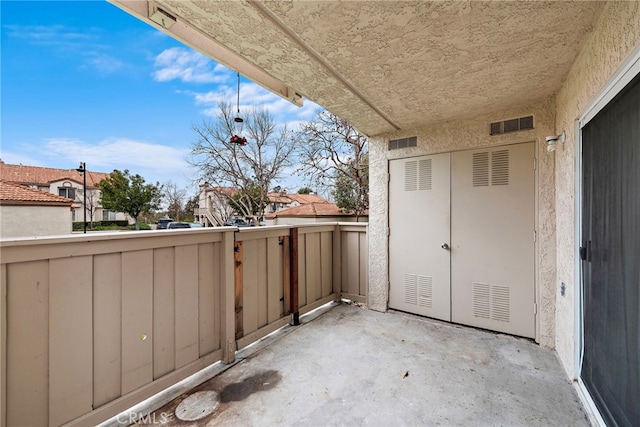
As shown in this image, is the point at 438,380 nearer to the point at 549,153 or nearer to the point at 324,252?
the point at 324,252

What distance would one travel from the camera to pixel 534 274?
2869mm

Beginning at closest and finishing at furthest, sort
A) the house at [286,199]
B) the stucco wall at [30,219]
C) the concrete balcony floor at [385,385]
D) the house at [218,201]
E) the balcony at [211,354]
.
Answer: the balcony at [211,354] → the concrete balcony floor at [385,385] → the stucco wall at [30,219] → the house at [218,201] → the house at [286,199]

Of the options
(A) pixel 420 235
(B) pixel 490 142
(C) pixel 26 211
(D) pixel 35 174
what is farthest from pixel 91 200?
(B) pixel 490 142

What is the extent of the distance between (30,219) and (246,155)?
950 centimetres

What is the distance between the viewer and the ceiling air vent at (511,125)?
2.90 meters

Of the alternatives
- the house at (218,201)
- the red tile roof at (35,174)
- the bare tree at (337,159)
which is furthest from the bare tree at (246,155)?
the red tile roof at (35,174)

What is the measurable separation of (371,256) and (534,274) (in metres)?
1.95

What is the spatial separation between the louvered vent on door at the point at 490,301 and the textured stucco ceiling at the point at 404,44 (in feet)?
7.08

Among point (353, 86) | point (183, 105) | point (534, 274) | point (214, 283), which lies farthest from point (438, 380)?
point (183, 105)

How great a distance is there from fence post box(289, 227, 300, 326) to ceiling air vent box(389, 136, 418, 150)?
1904 millimetres

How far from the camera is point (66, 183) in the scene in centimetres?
1567

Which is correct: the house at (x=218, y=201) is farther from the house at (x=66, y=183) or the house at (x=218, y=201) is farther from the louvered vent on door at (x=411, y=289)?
the louvered vent on door at (x=411, y=289)

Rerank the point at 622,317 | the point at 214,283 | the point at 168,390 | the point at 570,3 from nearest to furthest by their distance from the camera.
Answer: the point at 622,317 → the point at 570,3 → the point at 168,390 → the point at 214,283

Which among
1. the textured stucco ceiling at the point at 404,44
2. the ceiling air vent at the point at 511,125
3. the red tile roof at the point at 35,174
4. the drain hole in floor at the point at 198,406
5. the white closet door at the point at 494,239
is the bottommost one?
the drain hole in floor at the point at 198,406
